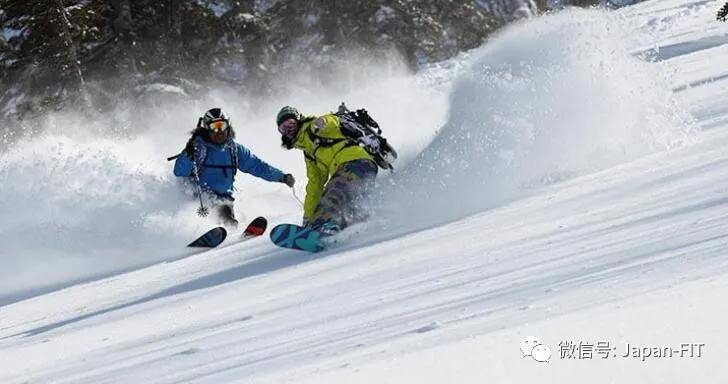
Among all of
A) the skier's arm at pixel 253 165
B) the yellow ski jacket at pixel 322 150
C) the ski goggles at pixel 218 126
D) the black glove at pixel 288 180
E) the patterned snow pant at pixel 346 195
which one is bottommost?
the patterned snow pant at pixel 346 195

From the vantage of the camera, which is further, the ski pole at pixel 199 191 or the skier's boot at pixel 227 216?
the skier's boot at pixel 227 216

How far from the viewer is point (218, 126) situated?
856 cm

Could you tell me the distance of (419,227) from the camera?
6.03 m

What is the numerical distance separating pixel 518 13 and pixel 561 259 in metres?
26.7

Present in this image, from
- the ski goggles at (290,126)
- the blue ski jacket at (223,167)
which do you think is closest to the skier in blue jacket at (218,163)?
the blue ski jacket at (223,167)

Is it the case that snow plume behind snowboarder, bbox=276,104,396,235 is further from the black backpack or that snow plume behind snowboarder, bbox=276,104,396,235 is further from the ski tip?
the ski tip

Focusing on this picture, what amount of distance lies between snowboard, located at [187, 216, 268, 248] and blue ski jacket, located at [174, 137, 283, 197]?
0.77m

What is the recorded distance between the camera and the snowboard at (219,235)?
809cm

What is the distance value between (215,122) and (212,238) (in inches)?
48.3

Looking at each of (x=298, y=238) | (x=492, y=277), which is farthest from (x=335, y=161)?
(x=492, y=277)

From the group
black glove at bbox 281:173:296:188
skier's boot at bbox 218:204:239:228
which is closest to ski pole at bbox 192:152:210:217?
skier's boot at bbox 218:204:239:228

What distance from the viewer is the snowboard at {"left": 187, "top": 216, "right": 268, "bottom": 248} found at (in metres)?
8.09

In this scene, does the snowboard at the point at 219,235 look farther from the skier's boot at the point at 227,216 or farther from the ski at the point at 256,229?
the skier's boot at the point at 227,216

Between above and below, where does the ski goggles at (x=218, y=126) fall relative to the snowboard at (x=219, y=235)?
above
